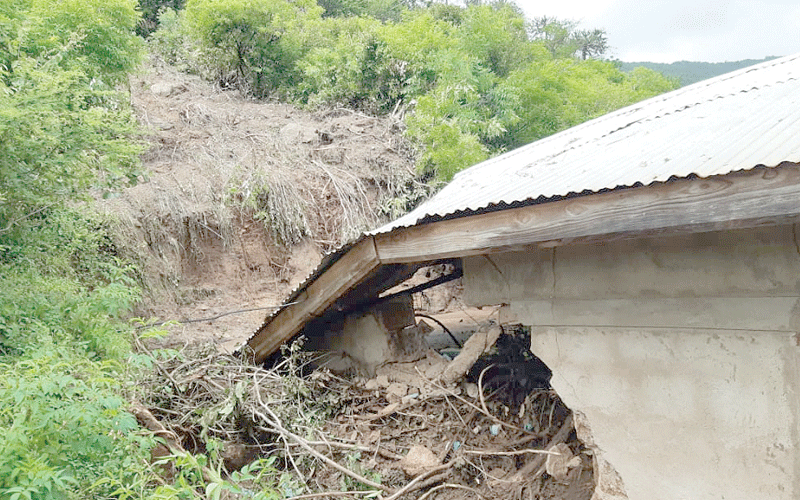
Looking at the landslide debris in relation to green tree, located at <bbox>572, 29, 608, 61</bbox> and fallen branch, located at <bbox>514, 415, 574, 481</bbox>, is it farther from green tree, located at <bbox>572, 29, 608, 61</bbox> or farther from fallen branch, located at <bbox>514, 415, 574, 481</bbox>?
green tree, located at <bbox>572, 29, 608, 61</bbox>

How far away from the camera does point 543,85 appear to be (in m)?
16.4

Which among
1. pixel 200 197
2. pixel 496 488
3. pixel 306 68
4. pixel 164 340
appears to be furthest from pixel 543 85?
pixel 496 488

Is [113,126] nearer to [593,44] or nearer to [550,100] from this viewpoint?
[550,100]

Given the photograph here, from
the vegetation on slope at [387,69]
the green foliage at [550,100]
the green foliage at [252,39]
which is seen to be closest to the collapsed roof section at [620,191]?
the vegetation on slope at [387,69]

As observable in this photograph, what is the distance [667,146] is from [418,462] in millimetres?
2738

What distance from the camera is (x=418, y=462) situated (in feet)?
14.4

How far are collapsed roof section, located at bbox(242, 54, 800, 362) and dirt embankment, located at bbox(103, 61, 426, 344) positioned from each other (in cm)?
307

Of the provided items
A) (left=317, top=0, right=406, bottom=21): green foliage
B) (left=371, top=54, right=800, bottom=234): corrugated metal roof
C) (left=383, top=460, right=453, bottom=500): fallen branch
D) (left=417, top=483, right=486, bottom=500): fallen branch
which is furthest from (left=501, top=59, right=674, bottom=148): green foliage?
(left=417, top=483, right=486, bottom=500): fallen branch

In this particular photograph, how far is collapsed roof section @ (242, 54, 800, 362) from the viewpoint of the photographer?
2.56 metres

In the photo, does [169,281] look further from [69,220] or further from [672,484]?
[672,484]

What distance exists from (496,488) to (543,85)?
1408cm

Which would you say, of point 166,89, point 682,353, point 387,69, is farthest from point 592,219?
point 166,89

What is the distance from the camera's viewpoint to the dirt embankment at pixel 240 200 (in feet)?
26.8

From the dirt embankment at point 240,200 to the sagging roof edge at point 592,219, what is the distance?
370 cm
